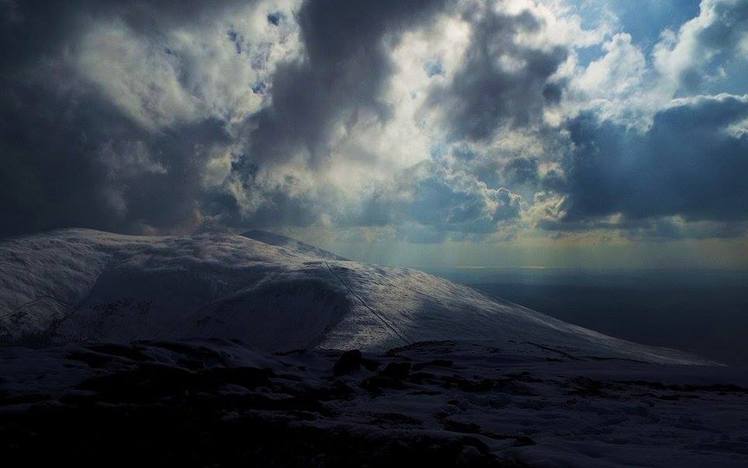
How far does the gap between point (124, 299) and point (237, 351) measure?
18064cm

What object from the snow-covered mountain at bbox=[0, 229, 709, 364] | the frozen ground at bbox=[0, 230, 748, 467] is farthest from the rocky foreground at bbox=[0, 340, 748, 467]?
the snow-covered mountain at bbox=[0, 229, 709, 364]

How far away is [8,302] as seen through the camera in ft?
531

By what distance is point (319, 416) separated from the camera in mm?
15234

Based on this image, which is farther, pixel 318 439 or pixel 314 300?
pixel 314 300

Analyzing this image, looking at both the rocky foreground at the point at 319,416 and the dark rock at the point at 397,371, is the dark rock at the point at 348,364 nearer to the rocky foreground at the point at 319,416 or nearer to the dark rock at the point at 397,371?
the rocky foreground at the point at 319,416

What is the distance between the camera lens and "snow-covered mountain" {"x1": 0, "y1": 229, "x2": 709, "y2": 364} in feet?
392

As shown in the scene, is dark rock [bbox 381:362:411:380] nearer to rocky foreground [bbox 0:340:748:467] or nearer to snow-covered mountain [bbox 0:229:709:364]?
rocky foreground [bbox 0:340:748:467]

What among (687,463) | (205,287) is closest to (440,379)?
(687,463)

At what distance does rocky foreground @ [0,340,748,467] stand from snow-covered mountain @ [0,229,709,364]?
6860 centimetres

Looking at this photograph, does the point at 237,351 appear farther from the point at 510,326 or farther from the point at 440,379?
the point at 510,326

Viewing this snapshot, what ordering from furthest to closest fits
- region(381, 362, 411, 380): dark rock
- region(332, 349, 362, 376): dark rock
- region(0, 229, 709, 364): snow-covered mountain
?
region(0, 229, 709, 364): snow-covered mountain
region(332, 349, 362, 376): dark rock
region(381, 362, 411, 380): dark rock

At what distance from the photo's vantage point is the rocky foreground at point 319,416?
10.8 meters

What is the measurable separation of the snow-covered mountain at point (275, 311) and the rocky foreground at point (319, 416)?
68.6 metres

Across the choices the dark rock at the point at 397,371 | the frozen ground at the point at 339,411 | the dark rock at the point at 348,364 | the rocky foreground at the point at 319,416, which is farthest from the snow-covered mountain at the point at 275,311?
the rocky foreground at the point at 319,416
